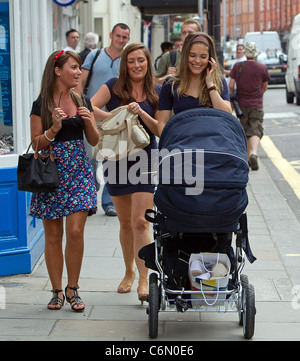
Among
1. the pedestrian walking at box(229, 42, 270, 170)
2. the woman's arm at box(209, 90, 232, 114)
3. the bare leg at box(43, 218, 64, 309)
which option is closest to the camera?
the woman's arm at box(209, 90, 232, 114)

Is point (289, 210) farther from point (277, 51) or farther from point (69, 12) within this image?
point (277, 51)

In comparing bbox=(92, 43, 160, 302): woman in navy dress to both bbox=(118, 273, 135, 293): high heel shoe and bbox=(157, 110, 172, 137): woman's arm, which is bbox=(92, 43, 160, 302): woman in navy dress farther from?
bbox=(157, 110, 172, 137): woman's arm

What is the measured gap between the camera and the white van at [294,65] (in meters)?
25.4

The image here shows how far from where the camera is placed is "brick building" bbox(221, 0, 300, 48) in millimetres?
89188

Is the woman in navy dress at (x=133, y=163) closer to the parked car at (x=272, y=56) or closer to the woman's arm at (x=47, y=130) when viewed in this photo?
the woman's arm at (x=47, y=130)

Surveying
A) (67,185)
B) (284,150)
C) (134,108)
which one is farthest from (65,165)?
(284,150)

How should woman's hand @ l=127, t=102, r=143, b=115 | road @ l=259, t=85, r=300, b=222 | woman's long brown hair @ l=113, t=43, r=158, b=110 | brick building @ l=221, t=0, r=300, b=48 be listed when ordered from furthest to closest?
1. brick building @ l=221, t=0, r=300, b=48
2. road @ l=259, t=85, r=300, b=222
3. woman's long brown hair @ l=113, t=43, r=158, b=110
4. woman's hand @ l=127, t=102, r=143, b=115

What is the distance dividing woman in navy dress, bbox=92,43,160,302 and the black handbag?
68 centimetres

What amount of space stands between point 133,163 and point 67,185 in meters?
0.62

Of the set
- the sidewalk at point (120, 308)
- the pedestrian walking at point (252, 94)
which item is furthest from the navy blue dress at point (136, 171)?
the pedestrian walking at point (252, 94)

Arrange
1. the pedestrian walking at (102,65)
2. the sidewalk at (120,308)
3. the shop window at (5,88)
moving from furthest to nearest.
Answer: the pedestrian walking at (102,65) < the shop window at (5,88) < the sidewalk at (120,308)

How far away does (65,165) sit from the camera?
5.41 meters

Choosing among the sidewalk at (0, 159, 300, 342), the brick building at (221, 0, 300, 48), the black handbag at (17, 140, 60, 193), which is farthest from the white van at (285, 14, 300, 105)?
the brick building at (221, 0, 300, 48)

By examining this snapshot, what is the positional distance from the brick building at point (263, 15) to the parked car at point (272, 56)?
39284mm
